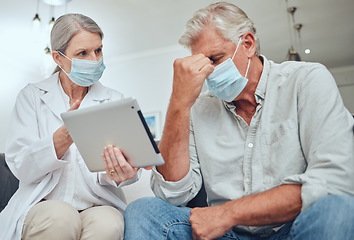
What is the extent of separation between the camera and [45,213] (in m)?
0.96

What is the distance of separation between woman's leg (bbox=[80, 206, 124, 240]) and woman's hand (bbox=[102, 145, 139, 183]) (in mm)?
172

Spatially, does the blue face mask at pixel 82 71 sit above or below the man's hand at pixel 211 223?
above

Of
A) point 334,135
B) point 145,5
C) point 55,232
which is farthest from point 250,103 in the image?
point 145,5

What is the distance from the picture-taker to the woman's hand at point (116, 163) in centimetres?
92

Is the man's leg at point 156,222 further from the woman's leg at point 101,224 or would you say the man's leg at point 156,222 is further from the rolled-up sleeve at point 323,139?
the rolled-up sleeve at point 323,139

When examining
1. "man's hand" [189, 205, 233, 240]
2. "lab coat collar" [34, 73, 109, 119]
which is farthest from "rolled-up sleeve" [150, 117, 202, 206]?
"lab coat collar" [34, 73, 109, 119]

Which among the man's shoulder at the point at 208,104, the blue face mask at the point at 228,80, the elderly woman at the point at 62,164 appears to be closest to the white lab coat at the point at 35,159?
the elderly woman at the point at 62,164

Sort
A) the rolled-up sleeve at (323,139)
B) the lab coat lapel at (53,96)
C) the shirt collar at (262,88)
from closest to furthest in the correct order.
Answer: the rolled-up sleeve at (323,139)
the shirt collar at (262,88)
the lab coat lapel at (53,96)

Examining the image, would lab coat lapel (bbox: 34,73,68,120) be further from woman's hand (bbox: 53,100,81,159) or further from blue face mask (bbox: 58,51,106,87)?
woman's hand (bbox: 53,100,81,159)

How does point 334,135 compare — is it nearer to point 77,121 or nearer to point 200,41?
point 200,41

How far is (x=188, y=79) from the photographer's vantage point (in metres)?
0.96

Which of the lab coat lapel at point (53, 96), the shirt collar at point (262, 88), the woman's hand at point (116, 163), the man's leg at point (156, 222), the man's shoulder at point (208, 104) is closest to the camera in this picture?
the man's leg at point (156, 222)

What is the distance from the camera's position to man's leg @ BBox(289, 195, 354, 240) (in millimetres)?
569

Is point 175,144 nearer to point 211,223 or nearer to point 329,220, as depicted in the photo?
point 211,223
